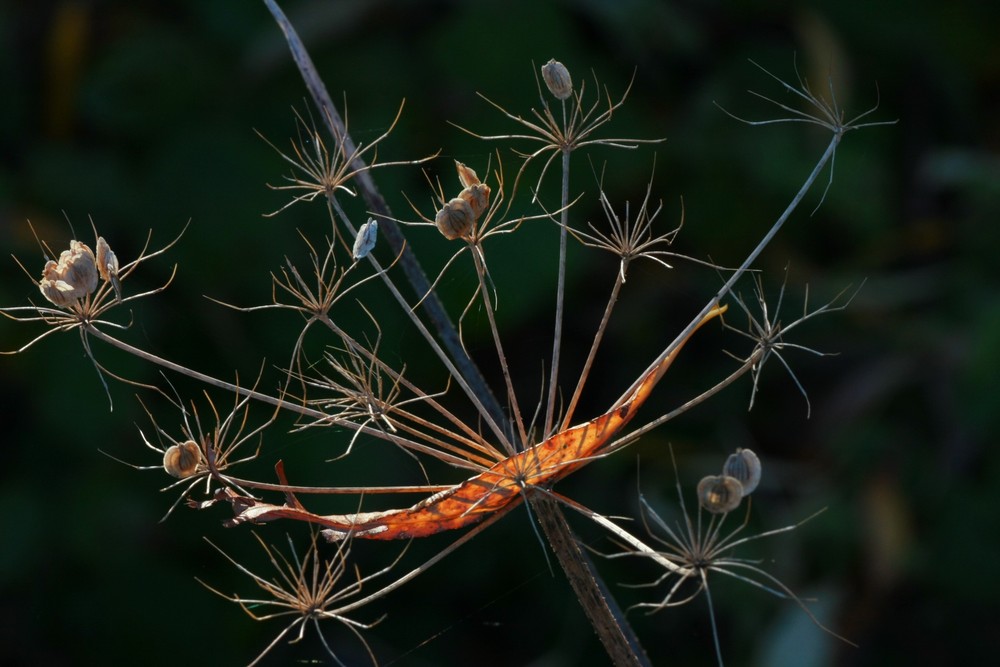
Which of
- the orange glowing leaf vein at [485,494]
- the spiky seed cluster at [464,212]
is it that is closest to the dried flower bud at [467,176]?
the spiky seed cluster at [464,212]

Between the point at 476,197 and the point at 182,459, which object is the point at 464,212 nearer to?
the point at 476,197

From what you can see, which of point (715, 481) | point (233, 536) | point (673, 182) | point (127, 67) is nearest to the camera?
point (715, 481)

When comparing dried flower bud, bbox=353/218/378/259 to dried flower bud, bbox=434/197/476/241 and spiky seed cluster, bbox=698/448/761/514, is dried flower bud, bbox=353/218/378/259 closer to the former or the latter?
dried flower bud, bbox=434/197/476/241

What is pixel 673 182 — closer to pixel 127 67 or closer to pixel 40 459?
pixel 127 67

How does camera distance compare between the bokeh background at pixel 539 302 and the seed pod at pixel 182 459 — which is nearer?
the seed pod at pixel 182 459

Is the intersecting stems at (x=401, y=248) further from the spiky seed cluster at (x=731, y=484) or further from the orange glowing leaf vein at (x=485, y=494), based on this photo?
the spiky seed cluster at (x=731, y=484)

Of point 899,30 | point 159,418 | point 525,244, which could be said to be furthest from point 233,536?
point 899,30

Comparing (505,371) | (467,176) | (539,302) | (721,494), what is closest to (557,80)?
(467,176)
